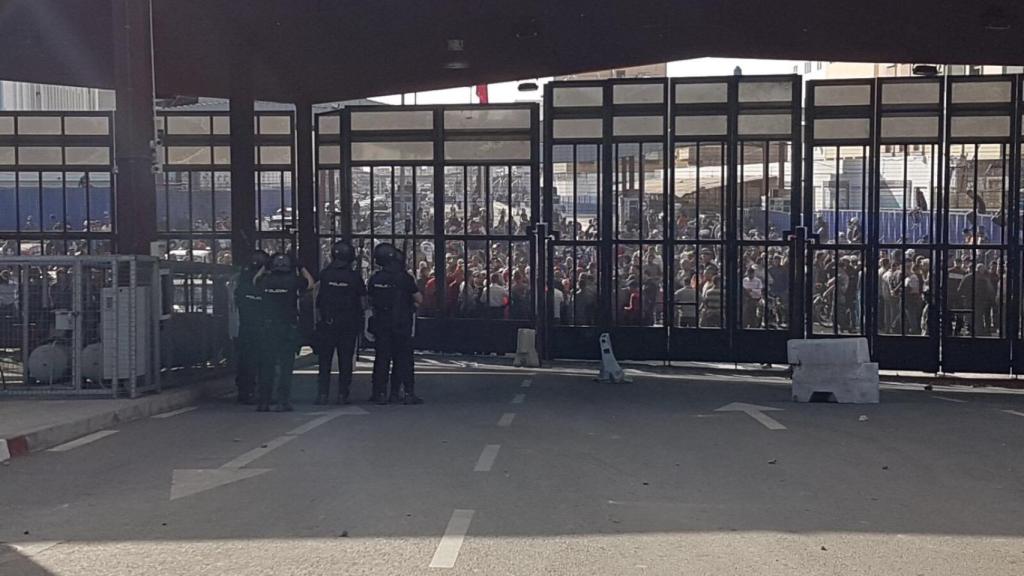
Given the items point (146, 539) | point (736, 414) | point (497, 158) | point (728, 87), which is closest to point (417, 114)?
point (497, 158)

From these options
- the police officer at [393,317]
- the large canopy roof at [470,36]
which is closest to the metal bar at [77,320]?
the police officer at [393,317]

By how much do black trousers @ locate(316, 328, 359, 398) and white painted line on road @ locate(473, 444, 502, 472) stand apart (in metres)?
4.50

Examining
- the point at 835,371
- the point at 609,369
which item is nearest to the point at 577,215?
the point at 609,369

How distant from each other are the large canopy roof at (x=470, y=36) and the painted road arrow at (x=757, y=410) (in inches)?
214

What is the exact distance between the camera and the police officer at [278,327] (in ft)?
48.9

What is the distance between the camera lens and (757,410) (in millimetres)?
15297

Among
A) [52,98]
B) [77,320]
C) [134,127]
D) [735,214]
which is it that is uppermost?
[52,98]

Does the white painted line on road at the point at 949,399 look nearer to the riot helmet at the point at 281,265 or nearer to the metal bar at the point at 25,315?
the riot helmet at the point at 281,265

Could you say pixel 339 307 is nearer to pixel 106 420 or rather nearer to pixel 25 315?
pixel 106 420

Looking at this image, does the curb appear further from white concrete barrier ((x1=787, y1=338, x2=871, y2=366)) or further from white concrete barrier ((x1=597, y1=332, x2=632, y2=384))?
white concrete barrier ((x1=787, y1=338, x2=871, y2=366))

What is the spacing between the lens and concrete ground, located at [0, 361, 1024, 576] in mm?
7070

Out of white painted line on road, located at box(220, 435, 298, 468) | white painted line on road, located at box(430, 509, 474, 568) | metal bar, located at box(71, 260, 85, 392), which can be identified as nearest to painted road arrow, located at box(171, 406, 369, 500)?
white painted line on road, located at box(220, 435, 298, 468)

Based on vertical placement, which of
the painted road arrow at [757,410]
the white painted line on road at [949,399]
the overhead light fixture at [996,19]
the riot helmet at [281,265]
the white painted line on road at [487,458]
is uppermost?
the overhead light fixture at [996,19]

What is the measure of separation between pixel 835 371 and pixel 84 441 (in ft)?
32.4
